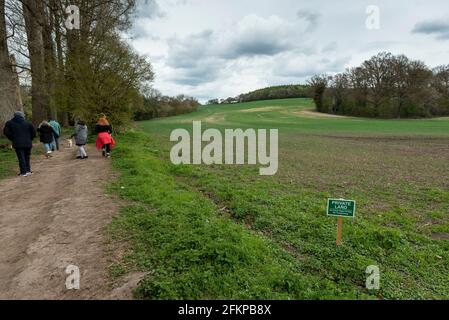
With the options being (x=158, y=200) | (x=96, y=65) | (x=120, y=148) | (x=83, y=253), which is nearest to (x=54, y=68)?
(x=96, y=65)

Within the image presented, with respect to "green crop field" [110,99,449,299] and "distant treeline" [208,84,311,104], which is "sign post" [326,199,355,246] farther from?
"distant treeline" [208,84,311,104]

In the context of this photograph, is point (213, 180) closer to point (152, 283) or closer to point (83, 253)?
point (83, 253)

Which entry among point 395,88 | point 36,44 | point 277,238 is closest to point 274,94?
point 395,88

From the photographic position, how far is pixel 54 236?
5582 mm

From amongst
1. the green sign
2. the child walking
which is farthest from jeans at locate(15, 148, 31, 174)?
the green sign

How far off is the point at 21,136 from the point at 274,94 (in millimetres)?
134051

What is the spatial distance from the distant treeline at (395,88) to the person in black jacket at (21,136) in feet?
260

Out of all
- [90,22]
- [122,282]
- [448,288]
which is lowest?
[448,288]

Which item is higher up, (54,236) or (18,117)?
(18,117)

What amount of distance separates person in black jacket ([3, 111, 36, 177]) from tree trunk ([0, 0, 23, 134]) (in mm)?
8040

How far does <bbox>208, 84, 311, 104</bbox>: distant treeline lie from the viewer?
135 metres

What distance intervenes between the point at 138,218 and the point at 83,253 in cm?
153

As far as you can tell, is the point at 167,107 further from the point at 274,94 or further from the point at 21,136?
the point at 21,136

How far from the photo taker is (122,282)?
164 inches
